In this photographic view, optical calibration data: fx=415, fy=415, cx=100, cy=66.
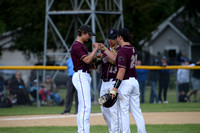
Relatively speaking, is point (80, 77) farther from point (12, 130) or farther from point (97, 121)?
point (97, 121)

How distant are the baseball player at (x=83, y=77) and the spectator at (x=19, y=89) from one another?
857 centimetres

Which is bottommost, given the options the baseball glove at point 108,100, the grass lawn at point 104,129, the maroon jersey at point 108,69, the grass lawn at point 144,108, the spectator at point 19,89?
the grass lawn at point 144,108

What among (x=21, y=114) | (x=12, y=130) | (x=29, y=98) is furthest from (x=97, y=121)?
(x=29, y=98)

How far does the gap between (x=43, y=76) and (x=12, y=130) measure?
695cm

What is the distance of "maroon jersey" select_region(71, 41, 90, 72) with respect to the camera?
7938 millimetres

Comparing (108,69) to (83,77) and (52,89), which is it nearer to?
(83,77)

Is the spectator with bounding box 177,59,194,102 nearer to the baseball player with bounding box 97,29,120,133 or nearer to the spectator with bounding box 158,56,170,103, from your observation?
the spectator with bounding box 158,56,170,103

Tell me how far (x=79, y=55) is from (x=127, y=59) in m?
0.95

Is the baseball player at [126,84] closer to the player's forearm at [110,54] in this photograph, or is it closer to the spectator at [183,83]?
the player's forearm at [110,54]

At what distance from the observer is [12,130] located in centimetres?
995

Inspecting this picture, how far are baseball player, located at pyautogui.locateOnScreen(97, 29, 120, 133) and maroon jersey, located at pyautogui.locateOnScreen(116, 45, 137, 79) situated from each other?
1.58ft

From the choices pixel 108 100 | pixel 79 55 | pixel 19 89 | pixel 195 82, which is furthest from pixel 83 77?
pixel 195 82

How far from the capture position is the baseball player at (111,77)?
26.5 ft

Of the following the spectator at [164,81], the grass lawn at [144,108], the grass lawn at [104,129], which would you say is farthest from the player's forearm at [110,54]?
the spectator at [164,81]
